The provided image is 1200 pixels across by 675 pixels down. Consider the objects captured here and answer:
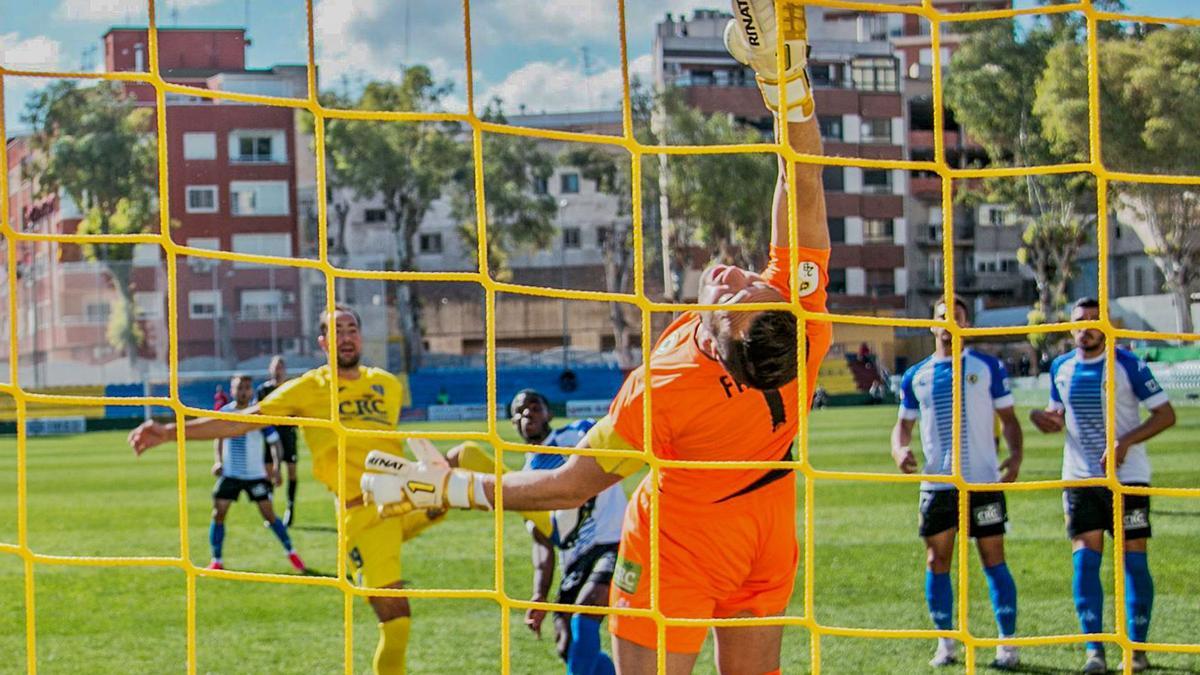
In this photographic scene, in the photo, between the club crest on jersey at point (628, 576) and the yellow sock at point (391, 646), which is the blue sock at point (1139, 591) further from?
the club crest on jersey at point (628, 576)

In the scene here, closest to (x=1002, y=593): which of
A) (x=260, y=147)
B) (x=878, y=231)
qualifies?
(x=260, y=147)

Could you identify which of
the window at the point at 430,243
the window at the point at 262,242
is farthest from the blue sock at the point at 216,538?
the window at the point at 430,243

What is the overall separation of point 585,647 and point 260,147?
127 feet

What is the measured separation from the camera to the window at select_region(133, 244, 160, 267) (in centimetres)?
3127

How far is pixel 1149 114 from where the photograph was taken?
19812mm

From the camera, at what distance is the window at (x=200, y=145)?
30.5 meters

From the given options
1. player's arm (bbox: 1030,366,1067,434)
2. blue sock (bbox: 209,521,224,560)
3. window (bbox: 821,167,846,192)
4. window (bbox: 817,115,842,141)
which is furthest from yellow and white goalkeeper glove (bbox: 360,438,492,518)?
window (bbox: 817,115,842,141)

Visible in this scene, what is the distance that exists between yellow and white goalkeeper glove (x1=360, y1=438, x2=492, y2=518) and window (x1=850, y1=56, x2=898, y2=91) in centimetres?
4582

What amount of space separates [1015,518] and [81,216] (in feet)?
104

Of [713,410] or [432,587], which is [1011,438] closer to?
[713,410]

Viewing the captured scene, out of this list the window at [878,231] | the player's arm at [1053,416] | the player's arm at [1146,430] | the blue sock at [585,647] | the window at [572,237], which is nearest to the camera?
the blue sock at [585,647]

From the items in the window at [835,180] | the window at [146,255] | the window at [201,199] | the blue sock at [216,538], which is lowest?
the blue sock at [216,538]

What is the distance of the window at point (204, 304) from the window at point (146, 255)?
1.07m

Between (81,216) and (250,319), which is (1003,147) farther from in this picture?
(81,216)
